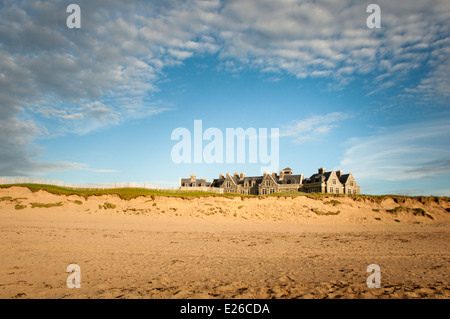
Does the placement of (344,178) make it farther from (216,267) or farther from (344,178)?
(216,267)

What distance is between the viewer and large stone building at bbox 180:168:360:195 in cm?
6550

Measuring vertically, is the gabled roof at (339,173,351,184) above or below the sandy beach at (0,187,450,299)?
above

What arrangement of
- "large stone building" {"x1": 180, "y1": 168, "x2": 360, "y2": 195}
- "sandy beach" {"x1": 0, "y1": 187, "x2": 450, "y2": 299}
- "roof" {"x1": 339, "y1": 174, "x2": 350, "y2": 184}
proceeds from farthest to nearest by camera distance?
"roof" {"x1": 339, "y1": 174, "x2": 350, "y2": 184} < "large stone building" {"x1": 180, "y1": 168, "x2": 360, "y2": 195} < "sandy beach" {"x1": 0, "y1": 187, "x2": 450, "y2": 299}

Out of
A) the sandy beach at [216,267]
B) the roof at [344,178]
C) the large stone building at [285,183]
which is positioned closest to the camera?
the sandy beach at [216,267]

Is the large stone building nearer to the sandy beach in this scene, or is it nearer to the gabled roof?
the gabled roof

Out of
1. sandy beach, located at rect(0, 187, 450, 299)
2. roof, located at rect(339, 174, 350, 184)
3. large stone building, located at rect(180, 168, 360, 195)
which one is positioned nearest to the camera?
sandy beach, located at rect(0, 187, 450, 299)

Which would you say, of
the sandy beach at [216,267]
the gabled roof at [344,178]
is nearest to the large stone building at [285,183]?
the gabled roof at [344,178]

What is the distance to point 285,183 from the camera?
71.8 metres

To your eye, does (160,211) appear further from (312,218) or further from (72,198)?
(312,218)

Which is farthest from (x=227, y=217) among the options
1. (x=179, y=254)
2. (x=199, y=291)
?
(x=199, y=291)

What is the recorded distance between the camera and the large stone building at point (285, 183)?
215 feet

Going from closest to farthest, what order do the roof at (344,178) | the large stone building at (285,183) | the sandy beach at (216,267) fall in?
1. the sandy beach at (216,267)
2. the large stone building at (285,183)
3. the roof at (344,178)

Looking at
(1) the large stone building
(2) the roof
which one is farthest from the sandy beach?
(2) the roof

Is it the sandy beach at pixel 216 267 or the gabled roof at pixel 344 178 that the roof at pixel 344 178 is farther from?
the sandy beach at pixel 216 267
